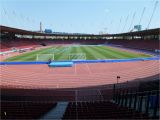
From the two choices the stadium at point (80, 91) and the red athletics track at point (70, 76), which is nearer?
the stadium at point (80, 91)

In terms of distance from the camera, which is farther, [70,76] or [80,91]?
[70,76]

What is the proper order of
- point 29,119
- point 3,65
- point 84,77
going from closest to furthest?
point 29,119 < point 84,77 < point 3,65

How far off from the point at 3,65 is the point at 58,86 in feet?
47.0

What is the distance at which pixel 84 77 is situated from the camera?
75.8 feet

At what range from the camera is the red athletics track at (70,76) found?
2069 cm

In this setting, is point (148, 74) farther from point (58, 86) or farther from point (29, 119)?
point (29, 119)

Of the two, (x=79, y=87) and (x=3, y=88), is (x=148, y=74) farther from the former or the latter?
(x=3, y=88)

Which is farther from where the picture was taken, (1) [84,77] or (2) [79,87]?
(1) [84,77]

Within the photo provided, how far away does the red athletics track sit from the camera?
814 inches

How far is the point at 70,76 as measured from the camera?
23.6 metres

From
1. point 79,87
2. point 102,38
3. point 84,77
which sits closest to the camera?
point 79,87

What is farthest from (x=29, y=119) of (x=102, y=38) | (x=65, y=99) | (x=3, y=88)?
(x=102, y=38)

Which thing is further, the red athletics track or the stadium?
the red athletics track

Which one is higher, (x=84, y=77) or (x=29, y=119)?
(x=29, y=119)
